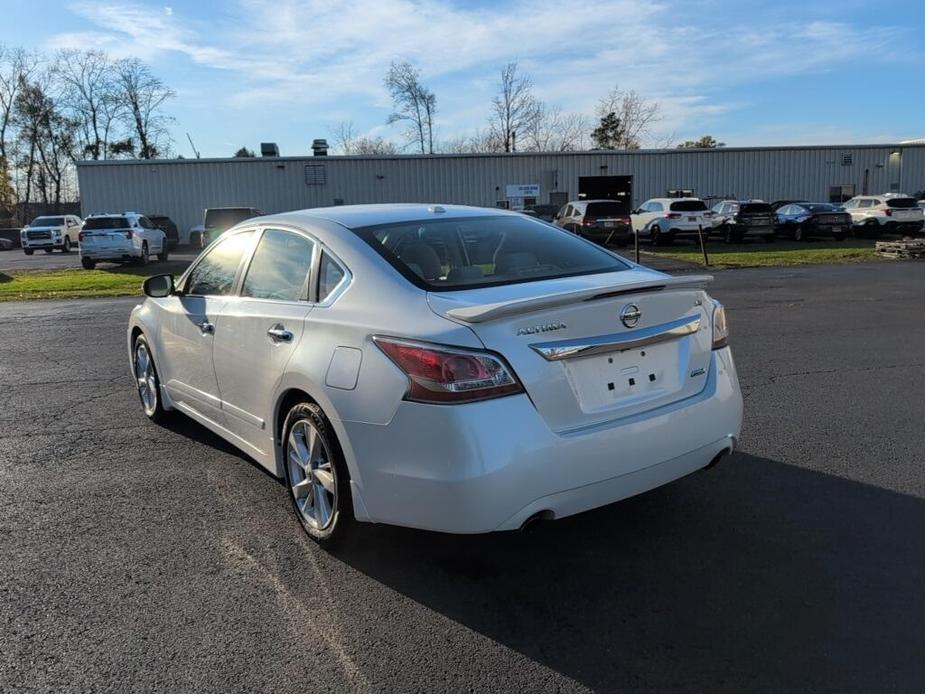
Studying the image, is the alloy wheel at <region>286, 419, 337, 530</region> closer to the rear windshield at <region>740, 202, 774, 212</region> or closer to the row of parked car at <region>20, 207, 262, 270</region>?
the row of parked car at <region>20, 207, 262, 270</region>

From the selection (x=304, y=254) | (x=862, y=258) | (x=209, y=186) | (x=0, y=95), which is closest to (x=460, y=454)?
(x=304, y=254)

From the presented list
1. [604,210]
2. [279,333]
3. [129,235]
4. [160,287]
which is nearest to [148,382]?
[160,287]

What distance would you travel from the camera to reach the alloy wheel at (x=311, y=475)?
344cm

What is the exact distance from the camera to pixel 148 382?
18.8ft

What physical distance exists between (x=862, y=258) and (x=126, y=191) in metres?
32.8

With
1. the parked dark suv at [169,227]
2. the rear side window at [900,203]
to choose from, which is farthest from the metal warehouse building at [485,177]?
the rear side window at [900,203]

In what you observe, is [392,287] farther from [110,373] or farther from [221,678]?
[110,373]

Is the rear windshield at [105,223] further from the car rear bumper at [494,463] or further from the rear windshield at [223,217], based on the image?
the car rear bumper at [494,463]

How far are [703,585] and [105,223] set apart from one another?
2411 cm

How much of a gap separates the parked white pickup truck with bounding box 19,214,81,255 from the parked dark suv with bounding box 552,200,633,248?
25690 mm

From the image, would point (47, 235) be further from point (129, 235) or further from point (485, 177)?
point (485, 177)

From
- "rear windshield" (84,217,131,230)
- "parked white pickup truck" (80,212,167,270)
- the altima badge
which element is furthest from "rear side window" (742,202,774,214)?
the altima badge

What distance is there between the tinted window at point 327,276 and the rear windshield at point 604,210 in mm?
23820

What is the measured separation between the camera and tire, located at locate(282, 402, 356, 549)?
10.9 feet
